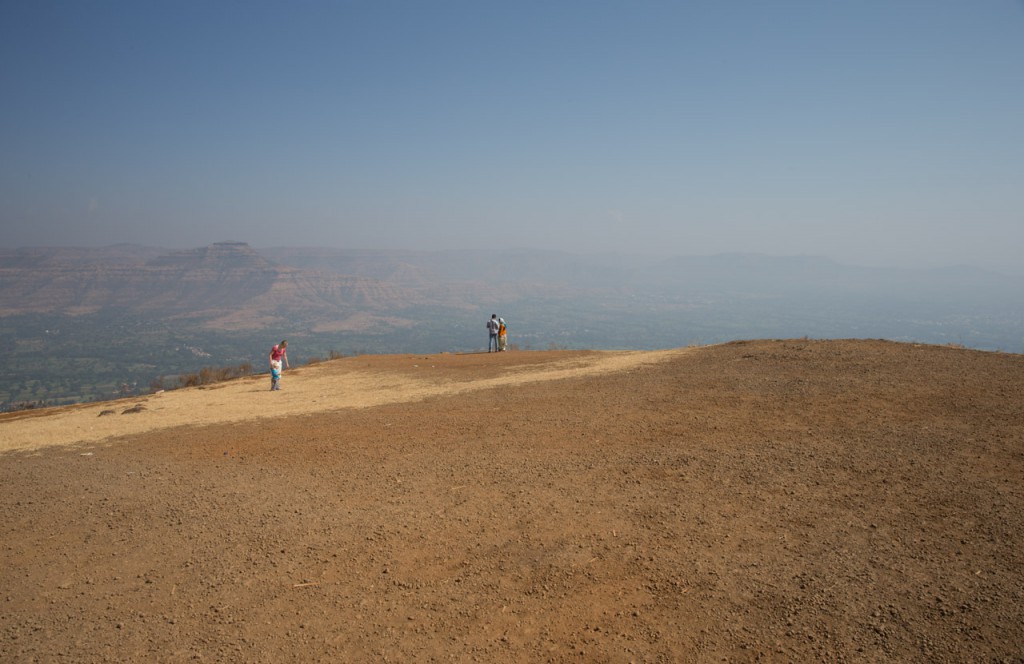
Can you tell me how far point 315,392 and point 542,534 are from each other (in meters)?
14.4

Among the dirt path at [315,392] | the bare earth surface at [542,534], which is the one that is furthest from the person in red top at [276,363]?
the bare earth surface at [542,534]

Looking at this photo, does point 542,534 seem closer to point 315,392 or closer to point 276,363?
point 315,392

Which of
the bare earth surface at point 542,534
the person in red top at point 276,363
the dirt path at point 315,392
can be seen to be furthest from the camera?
the person in red top at point 276,363

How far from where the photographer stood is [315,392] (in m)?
19.7

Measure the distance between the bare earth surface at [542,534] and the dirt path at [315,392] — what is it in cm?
90

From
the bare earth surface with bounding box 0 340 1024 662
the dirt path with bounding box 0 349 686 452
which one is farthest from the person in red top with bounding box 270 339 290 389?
the bare earth surface with bounding box 0 340 1024 662

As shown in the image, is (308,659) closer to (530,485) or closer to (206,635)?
(206,635)

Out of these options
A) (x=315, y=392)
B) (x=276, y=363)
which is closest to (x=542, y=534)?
(x=315, y=392)

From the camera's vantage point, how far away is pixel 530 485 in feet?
29.4

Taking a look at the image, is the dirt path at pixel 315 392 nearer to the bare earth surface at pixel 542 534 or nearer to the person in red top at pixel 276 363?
the person in red top at pixel 276 363

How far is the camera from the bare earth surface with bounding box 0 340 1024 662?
5465 mm

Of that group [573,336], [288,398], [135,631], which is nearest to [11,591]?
[135,631]

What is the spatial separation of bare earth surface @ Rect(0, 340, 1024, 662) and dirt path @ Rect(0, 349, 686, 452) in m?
0.90

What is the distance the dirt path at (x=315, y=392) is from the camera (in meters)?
14.8
